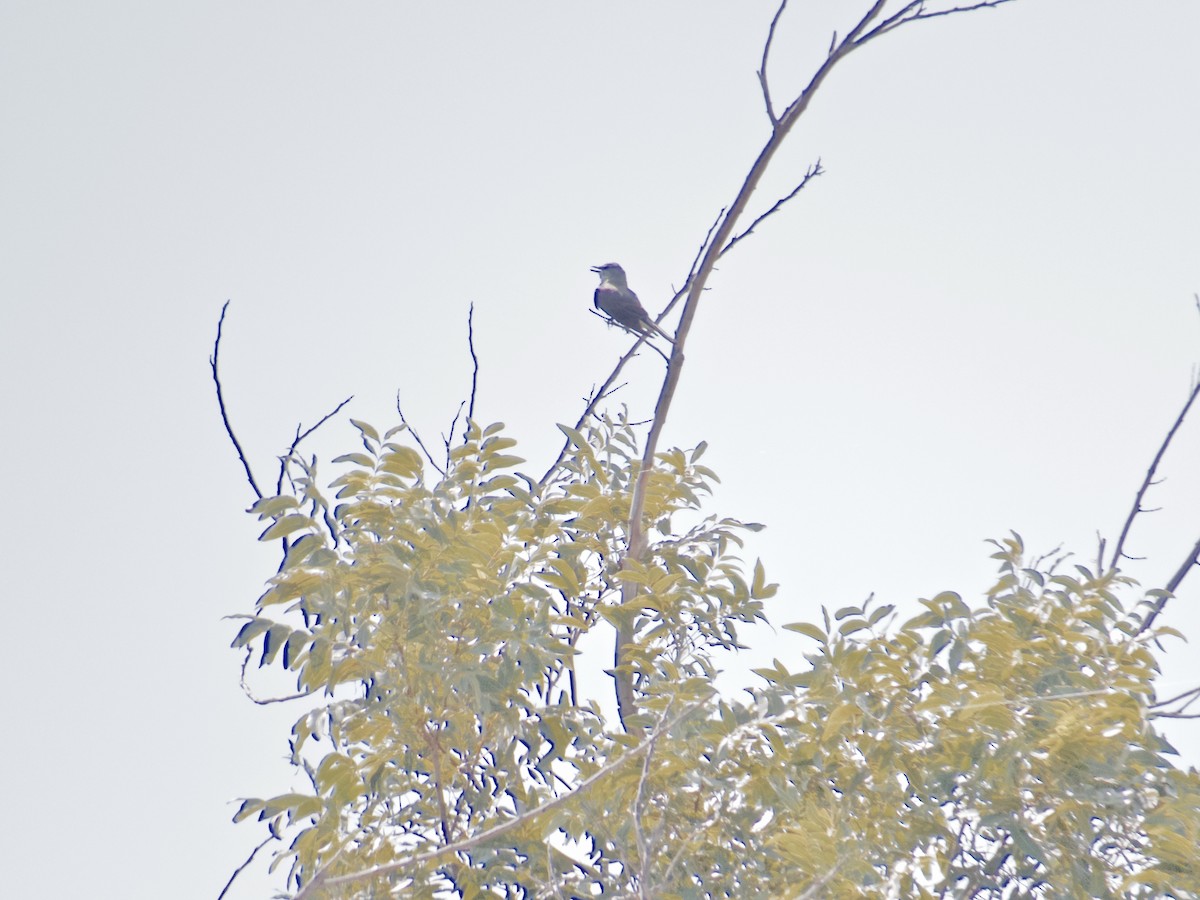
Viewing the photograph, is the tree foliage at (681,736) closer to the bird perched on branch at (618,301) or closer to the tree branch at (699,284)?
the tree branch at (699,284)

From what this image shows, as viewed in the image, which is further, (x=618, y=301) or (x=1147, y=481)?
(x=618, y=301)

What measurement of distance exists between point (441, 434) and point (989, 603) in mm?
2270

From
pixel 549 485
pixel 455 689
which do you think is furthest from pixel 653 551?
pixel 455 689

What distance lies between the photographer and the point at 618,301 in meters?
8.59

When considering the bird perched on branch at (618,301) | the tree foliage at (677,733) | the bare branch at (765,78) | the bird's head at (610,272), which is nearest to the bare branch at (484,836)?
the tree foliage at (677,733)

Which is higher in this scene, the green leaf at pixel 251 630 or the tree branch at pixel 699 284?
the tree branch at pixel 699 284

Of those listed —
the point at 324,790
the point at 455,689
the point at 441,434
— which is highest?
the point at 441,434

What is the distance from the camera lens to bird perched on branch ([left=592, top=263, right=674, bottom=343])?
8430 mm

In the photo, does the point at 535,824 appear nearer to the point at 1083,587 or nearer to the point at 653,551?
the point at 653,551

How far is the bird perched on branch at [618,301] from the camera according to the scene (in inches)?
332

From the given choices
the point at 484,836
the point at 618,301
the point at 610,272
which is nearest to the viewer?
the point at 484,836

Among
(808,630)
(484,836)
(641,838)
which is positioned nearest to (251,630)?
(484,836)

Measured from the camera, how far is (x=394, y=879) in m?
3.66

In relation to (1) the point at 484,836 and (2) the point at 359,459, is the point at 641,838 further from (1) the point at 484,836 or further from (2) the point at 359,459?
(2) the point at 359,459
